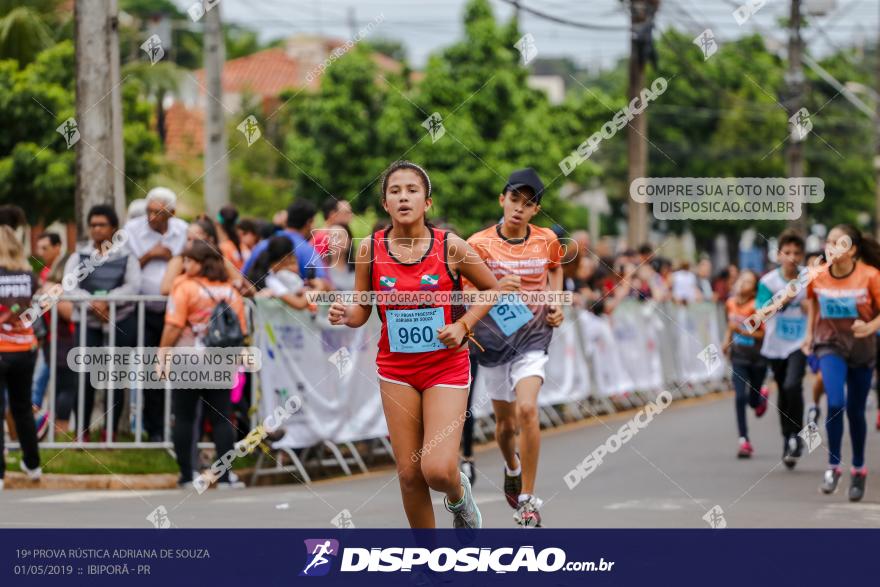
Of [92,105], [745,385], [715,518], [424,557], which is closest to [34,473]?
[92,105]

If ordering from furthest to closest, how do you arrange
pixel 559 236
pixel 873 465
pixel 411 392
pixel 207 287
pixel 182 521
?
1. pixel 873 465
2. pixel 207 287
3. pixel 559 236
4. pixel 182 521
5. pixel 411 392

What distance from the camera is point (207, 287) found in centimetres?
1158

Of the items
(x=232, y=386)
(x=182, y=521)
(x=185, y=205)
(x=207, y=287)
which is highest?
(x=185, y=205)

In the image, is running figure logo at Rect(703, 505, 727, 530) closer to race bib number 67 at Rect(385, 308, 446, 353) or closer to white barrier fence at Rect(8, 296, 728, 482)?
white barrier fence at Rect(8, 296, 728, 482)

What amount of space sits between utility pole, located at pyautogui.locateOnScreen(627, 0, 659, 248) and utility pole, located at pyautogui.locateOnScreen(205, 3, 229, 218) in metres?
6.77

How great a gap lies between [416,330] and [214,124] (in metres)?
12.5

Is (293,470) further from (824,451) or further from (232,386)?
(824,451)

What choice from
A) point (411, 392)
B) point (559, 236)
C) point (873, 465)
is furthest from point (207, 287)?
point (873, 465)

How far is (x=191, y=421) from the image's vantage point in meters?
11.5

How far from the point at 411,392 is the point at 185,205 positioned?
121 feet

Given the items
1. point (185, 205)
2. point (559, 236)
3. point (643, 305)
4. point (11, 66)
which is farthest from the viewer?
point (185, 205)

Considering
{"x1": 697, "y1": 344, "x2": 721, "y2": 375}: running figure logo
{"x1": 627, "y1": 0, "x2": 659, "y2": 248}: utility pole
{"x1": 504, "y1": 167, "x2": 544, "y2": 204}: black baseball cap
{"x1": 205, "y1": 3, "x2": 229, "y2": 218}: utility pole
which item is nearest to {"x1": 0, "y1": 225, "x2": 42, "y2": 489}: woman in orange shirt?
{"x1": 504, "y1": 167, "x2": 544, "y2": 204}: black baseball cap

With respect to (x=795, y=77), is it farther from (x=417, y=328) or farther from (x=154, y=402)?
(x=417, y=328)

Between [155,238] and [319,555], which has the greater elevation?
[155,238]
